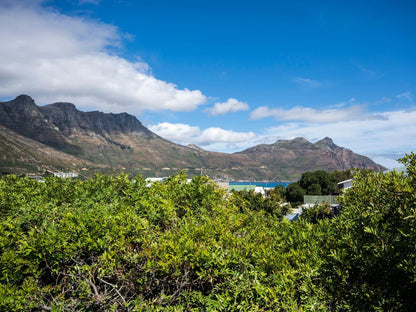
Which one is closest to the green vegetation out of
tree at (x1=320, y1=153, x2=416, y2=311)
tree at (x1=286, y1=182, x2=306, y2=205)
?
tree at (x1=320, y1=153, x2=416, y2=311)

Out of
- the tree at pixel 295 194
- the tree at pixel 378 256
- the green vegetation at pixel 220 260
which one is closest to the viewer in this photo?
the tree at pixel 378 256

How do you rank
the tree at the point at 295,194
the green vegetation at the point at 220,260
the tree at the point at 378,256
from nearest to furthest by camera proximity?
1. the tree at the point at 378,256
2. the green vegetation at the point at 220,260
3. the tree at the point at 295,194

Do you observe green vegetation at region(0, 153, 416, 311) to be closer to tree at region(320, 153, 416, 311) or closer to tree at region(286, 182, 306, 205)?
tree at region(320, 153, 416, 311)

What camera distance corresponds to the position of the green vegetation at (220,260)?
3.79 metres

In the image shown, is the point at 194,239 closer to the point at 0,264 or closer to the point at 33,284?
the point at 33,284

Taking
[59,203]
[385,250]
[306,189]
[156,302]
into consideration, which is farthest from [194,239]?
[306,189]

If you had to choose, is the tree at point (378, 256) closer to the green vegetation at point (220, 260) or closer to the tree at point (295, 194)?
the green vegetation at point (220, 260)

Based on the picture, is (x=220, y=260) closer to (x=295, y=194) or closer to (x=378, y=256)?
(x=378, y=256)

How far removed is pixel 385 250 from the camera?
3541mm

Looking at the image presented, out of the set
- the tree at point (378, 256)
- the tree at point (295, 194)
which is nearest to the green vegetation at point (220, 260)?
the tree at point (378, 256)

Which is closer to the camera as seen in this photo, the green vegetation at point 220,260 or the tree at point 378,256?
the tree at point 378,256

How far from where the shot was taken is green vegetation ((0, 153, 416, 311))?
12.5 feet

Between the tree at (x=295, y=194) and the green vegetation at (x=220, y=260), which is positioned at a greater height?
the green vegetation at (x=220, y=260)

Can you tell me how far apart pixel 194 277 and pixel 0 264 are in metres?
3.53
